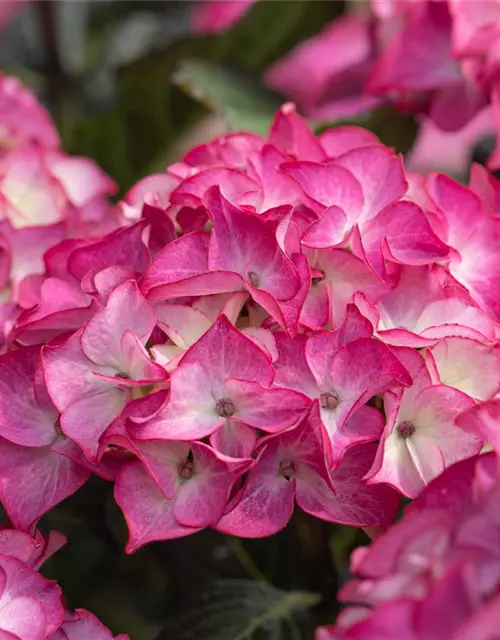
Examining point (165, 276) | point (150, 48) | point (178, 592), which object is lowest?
point (178, 592)

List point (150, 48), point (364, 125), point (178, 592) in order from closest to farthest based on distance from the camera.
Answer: point (178, 592) → point (364, 125) → point (150, 48)

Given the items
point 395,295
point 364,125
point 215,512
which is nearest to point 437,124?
point 364,125

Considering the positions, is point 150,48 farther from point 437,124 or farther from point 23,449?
point 23,449

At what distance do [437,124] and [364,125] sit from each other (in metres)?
0.10

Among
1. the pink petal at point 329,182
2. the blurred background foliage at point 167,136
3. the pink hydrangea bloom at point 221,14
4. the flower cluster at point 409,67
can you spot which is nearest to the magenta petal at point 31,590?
the blurred background foliage at point 167,136

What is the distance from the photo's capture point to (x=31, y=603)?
0.39 m

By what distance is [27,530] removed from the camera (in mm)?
427

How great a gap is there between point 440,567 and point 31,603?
170 millimetres

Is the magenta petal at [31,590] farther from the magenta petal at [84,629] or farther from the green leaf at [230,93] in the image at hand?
the green leaf at [230,93]

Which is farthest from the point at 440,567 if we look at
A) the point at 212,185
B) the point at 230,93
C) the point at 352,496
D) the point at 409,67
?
the point at 230,93

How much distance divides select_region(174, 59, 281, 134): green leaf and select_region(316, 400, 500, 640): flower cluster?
411 mm

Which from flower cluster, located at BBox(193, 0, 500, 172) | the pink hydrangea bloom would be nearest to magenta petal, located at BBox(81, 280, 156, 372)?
flower cluster, located at BBox(193, 0, 500, 172)

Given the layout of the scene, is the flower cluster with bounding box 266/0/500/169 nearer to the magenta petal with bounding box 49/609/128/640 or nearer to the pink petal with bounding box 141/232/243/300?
the pink petal with bounding box 141/232/243/300

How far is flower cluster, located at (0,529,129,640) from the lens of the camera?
39cm
